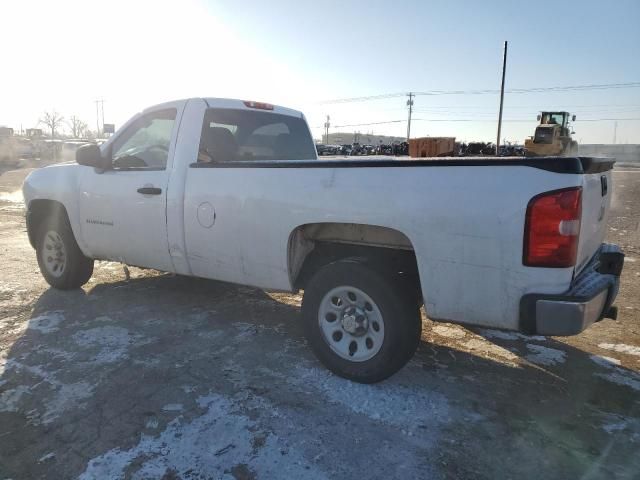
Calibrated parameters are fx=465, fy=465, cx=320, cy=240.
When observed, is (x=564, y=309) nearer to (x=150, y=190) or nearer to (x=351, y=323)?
(x=351, y=323)

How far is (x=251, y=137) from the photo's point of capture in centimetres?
462

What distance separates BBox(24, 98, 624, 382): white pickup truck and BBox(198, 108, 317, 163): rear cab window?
15mm

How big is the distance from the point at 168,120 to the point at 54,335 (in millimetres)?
2166

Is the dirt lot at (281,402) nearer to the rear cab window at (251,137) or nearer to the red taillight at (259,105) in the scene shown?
the rear cab window at (251,137)

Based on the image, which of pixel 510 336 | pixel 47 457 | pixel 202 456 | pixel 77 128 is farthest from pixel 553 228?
pixel 77 128

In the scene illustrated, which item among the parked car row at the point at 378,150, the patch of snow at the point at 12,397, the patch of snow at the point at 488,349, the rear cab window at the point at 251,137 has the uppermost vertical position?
the parked car row at the point at 378,150

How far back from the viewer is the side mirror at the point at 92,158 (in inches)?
180

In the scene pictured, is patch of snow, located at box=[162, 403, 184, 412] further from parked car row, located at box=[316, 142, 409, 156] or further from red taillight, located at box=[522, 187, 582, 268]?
parked car row, located at box=[316, 142, 409, 156]

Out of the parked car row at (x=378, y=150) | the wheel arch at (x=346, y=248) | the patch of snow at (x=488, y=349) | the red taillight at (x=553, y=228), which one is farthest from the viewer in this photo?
the parked car row at (x=378, y=150)

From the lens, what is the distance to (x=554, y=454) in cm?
250

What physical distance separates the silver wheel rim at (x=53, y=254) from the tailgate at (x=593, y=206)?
507 cm

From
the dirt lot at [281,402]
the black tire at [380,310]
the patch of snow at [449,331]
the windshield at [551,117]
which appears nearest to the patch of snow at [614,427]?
the dirt lot at [281,402]

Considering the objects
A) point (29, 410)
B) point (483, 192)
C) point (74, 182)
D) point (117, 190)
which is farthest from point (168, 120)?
point (483, 192)

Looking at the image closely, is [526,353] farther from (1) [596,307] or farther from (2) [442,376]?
(1) [596,307]
